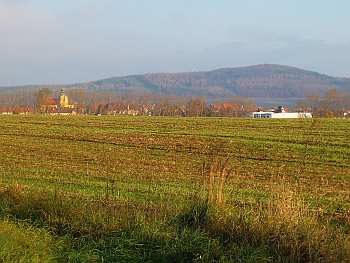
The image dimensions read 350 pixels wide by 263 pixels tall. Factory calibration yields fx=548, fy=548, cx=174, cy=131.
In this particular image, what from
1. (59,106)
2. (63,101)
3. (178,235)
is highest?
(63,101)

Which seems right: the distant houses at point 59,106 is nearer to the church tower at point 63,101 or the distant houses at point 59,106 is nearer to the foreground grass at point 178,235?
the church tower at point 63,101

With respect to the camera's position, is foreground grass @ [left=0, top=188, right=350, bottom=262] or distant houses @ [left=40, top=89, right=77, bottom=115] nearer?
foreground grass @ [left=0, top=188, right=350, bottom=262]

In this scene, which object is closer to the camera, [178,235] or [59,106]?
[178,235]

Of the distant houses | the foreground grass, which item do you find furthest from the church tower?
the foreground grass

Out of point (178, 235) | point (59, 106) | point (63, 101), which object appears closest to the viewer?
point (178, 235)

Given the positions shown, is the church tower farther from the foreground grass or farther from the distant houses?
the foreground grass

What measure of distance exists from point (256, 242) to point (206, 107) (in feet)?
347

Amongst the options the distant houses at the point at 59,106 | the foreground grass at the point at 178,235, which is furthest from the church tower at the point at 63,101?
the foreground grass at the point at 178,235

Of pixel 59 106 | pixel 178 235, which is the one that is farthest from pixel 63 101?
pixel 178 235

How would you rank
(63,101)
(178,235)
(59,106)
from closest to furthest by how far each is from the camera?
(178,235)
(59,106)
(63,101)

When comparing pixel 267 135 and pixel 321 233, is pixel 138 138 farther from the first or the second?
pixel 321 233

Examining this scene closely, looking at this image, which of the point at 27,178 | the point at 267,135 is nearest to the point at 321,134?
the point at 267,135

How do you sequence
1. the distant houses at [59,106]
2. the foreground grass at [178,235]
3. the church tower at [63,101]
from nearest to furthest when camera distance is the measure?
1. the foreground grass at [178,235]
2. the distant houses at [59,106]
3. the church tower at [63,101]

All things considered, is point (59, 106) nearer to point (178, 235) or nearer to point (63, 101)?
point (63, 101)
